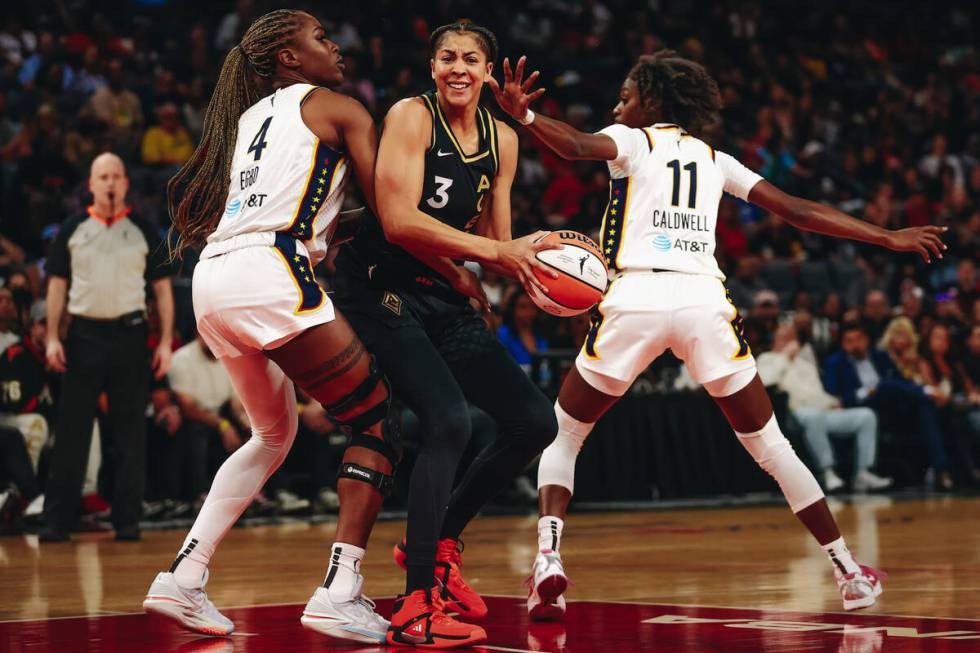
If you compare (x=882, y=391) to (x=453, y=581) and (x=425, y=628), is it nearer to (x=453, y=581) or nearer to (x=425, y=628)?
(x=453, y=581)

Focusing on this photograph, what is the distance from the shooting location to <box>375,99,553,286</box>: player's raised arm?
14.5ft

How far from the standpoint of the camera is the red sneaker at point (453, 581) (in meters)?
4.96

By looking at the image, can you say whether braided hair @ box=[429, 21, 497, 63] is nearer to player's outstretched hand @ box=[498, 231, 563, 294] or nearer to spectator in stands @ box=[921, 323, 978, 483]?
player's outstretched hand @ box=[498, 231, 563, 294]

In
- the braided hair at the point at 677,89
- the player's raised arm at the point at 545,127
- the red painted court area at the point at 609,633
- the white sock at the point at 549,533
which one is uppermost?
the braided hair at the point at 677,89

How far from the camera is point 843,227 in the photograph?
5.49m

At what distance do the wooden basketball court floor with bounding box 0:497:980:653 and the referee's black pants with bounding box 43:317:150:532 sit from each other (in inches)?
10.7

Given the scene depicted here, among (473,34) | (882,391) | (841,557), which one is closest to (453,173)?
(473,34)

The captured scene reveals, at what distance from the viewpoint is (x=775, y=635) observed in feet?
14.9

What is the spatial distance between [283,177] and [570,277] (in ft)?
3.08

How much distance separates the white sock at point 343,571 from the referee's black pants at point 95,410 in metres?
4.69

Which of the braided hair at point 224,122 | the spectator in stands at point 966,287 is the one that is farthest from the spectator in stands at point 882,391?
the braided hair at point 224,122

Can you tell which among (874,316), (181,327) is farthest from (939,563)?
Result: (874,316)

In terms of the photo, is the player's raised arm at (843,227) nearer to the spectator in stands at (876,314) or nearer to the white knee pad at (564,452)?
the white knee pad at (564,452)

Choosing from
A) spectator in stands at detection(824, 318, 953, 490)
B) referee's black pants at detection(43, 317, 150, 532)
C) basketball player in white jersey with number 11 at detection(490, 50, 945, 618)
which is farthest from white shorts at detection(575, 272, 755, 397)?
spectator in stands at detection(824, 318, 953, 490)
